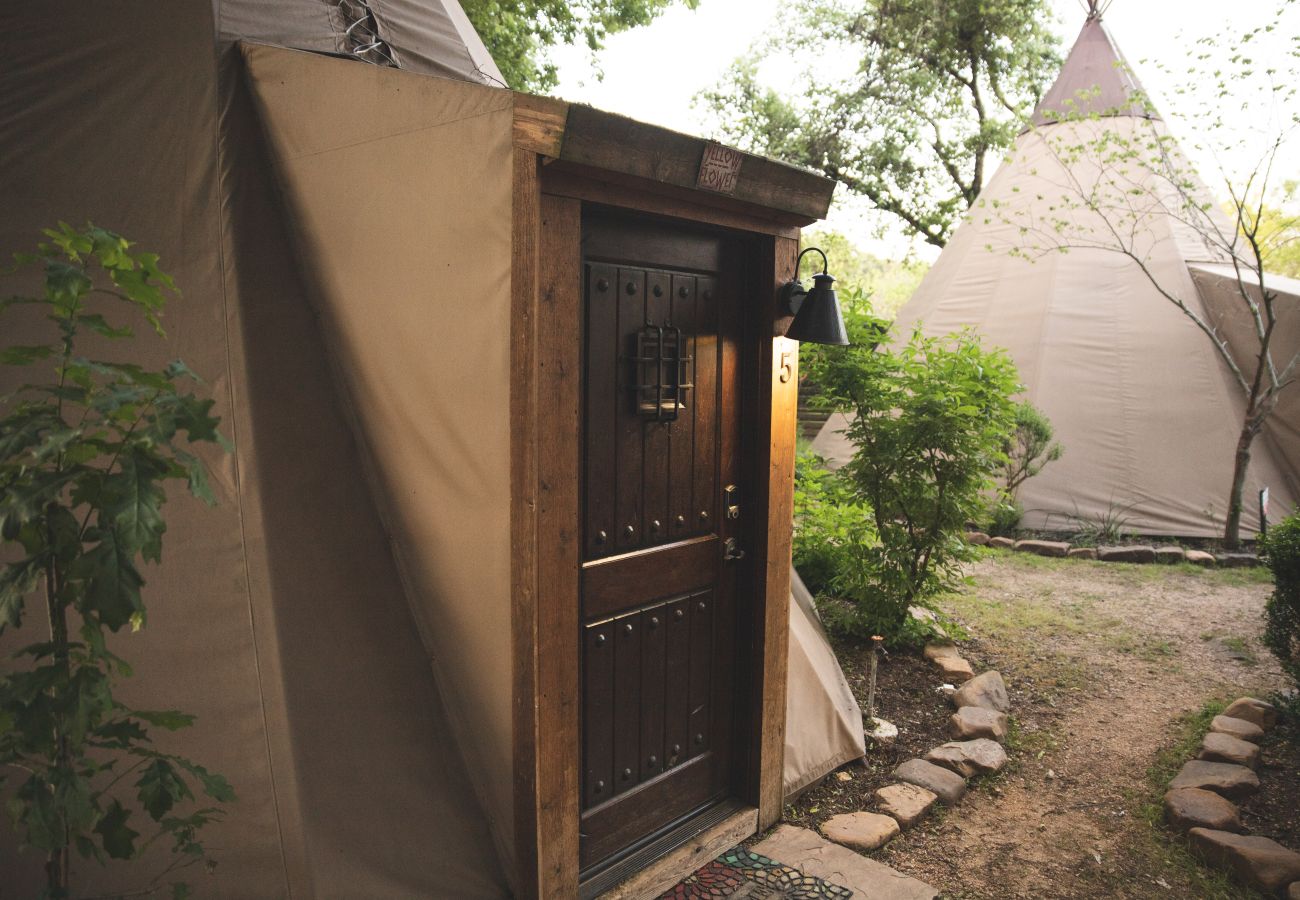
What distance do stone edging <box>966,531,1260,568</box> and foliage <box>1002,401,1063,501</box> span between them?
500mm

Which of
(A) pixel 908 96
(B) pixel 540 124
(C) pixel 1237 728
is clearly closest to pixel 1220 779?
(C) pixel 1237 728

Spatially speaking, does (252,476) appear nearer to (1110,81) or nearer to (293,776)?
(293,776)

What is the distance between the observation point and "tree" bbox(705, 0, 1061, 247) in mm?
12219

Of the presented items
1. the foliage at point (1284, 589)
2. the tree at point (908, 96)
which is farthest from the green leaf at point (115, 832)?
the tree at point (908, 96)

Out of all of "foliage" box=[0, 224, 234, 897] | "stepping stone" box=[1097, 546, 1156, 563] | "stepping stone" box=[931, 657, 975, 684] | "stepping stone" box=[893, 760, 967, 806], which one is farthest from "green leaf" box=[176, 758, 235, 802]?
"stepping stone" box=[1097, 546, 1156, 563]

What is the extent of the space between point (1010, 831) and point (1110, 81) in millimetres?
8360

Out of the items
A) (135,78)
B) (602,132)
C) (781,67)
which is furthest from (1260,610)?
(781,67)

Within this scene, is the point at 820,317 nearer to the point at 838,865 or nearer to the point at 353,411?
the point at 353,411

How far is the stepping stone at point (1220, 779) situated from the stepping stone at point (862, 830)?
1222 millimetres

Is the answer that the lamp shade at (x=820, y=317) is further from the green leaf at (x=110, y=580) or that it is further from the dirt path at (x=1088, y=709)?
the green leaf at (x=110, y=580)

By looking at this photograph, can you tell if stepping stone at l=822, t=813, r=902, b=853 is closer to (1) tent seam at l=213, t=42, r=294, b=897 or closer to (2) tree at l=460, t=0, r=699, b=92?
(1) tent seam at l=213, t=42, r=294, b=897

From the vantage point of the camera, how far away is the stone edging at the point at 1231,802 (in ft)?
9.18

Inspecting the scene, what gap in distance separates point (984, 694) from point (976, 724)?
353mm

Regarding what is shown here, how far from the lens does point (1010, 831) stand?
325cm
